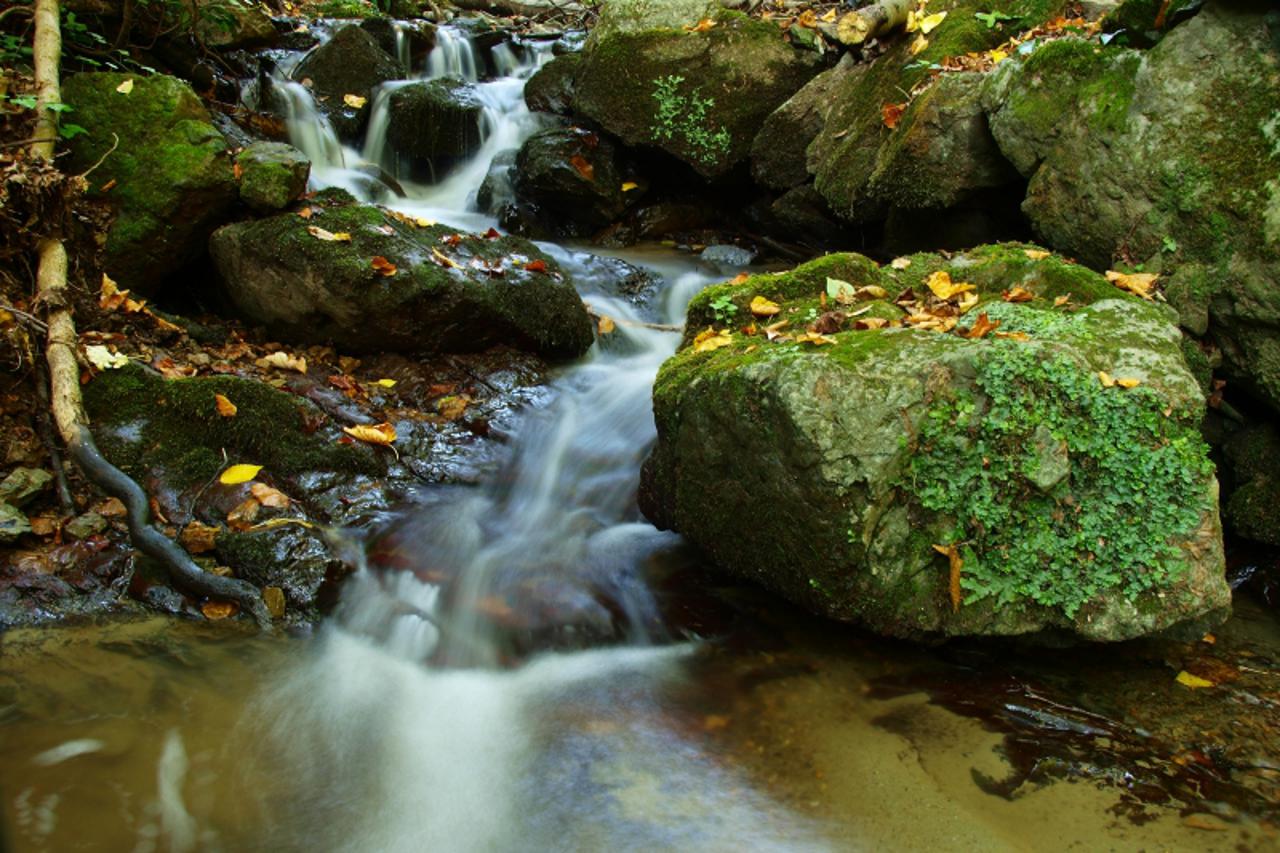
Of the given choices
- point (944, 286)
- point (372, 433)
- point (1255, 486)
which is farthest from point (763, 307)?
point (1255, 486)

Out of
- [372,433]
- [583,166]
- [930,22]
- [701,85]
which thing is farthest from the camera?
[583,166]

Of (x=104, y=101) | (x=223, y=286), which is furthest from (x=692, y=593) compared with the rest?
(x=104, y=101)

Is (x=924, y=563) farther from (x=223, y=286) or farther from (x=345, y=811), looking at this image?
(x=223, y=286)

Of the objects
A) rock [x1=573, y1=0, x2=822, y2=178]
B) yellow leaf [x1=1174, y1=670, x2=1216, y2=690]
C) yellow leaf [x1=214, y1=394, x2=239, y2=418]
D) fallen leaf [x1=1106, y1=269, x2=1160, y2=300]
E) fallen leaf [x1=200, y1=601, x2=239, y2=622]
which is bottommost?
yellow leaf [x1=1174, y1=670, x2=1216, y2=690]

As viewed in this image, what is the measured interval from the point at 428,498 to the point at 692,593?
1683 millimetres

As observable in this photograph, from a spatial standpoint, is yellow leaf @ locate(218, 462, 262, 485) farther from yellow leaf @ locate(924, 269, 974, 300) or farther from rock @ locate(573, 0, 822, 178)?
rock @ locate(573, 0, 822, 178)

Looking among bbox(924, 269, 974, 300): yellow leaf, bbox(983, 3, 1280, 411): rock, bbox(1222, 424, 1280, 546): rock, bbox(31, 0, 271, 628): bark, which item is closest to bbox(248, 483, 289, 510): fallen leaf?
bbox(31, 0, 271, 628): bark

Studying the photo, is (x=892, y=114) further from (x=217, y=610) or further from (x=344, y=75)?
(x=344, y=75)

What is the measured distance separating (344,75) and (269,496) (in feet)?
24.0

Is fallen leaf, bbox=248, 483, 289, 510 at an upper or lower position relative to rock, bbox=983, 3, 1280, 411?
lower

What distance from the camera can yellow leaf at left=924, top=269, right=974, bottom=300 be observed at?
13.6 ft

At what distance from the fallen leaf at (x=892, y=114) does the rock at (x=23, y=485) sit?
5.86m

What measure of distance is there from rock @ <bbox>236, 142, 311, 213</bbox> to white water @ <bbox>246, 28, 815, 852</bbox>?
94.0 inches

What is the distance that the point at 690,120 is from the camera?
8227 millimetres
